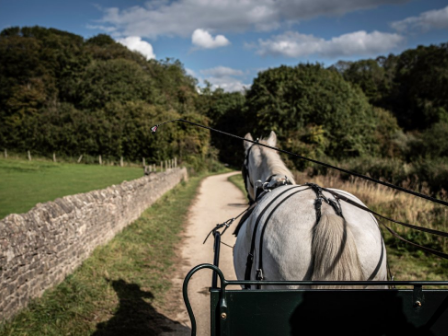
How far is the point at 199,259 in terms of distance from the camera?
7.62 meters

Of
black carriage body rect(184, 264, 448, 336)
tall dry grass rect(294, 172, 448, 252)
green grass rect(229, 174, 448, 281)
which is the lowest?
green grass rect(229, 174, 448, 281)

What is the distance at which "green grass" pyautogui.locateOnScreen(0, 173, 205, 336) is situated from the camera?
421 cm

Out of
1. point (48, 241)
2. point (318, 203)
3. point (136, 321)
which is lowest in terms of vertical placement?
point (136, 321)

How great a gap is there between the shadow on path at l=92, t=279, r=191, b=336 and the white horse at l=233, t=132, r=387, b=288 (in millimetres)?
2223

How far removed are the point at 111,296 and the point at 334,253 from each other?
Answer: 4.24 meters

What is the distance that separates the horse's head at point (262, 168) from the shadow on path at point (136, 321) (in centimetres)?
226

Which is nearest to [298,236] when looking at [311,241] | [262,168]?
[311,241]

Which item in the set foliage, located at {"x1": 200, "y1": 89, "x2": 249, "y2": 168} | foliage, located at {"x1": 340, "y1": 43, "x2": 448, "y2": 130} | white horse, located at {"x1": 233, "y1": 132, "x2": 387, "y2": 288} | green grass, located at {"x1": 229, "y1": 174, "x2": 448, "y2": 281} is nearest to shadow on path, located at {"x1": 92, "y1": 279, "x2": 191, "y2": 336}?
white horse, located at {"x1": 233, "y1": 132, "x2": 387, "y2": 288}

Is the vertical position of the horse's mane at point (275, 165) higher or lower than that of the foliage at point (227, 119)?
lower

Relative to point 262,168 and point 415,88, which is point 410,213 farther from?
point 415,88

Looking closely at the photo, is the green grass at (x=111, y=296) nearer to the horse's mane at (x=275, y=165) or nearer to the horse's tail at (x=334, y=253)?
the horse's mane at (x=275, y=165)

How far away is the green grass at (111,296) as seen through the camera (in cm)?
421

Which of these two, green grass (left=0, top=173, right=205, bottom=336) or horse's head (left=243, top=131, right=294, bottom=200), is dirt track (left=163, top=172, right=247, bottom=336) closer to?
green grass (left=0, top=173, right=205, bottom=336)

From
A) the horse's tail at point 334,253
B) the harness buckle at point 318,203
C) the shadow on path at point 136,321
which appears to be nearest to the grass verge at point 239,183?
the shadow on path at point 136,321
